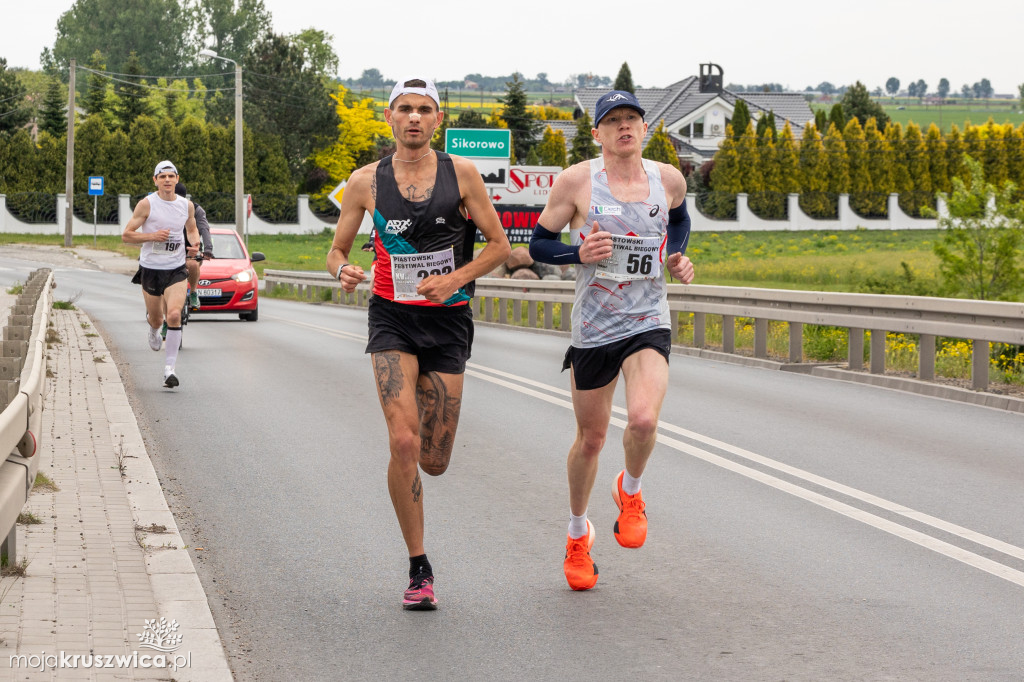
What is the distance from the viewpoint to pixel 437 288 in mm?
6074

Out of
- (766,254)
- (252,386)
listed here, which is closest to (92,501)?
(252,386)

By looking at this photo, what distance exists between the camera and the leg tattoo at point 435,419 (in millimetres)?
6246

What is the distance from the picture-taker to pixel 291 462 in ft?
32.5

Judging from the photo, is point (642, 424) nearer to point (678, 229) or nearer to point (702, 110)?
point (678, 229)

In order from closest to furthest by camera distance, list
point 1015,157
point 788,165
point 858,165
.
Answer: point 788,165, point 858,165, point 1015,157

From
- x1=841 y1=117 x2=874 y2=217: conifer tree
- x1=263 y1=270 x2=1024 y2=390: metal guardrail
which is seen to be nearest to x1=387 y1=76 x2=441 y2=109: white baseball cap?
x1=263 y1=270 x2=1024 y2=390: metal guardrail

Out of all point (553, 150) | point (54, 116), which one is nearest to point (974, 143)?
point (553, 150)

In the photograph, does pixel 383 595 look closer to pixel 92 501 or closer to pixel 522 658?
pixel 522 658

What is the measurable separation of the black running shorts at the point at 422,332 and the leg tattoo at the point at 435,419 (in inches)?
2.8

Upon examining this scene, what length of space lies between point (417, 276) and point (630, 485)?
132cm

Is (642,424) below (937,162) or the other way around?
below

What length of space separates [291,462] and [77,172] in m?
68.7

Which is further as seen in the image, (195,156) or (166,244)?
(195,156)

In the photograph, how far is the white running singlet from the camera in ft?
46.7
